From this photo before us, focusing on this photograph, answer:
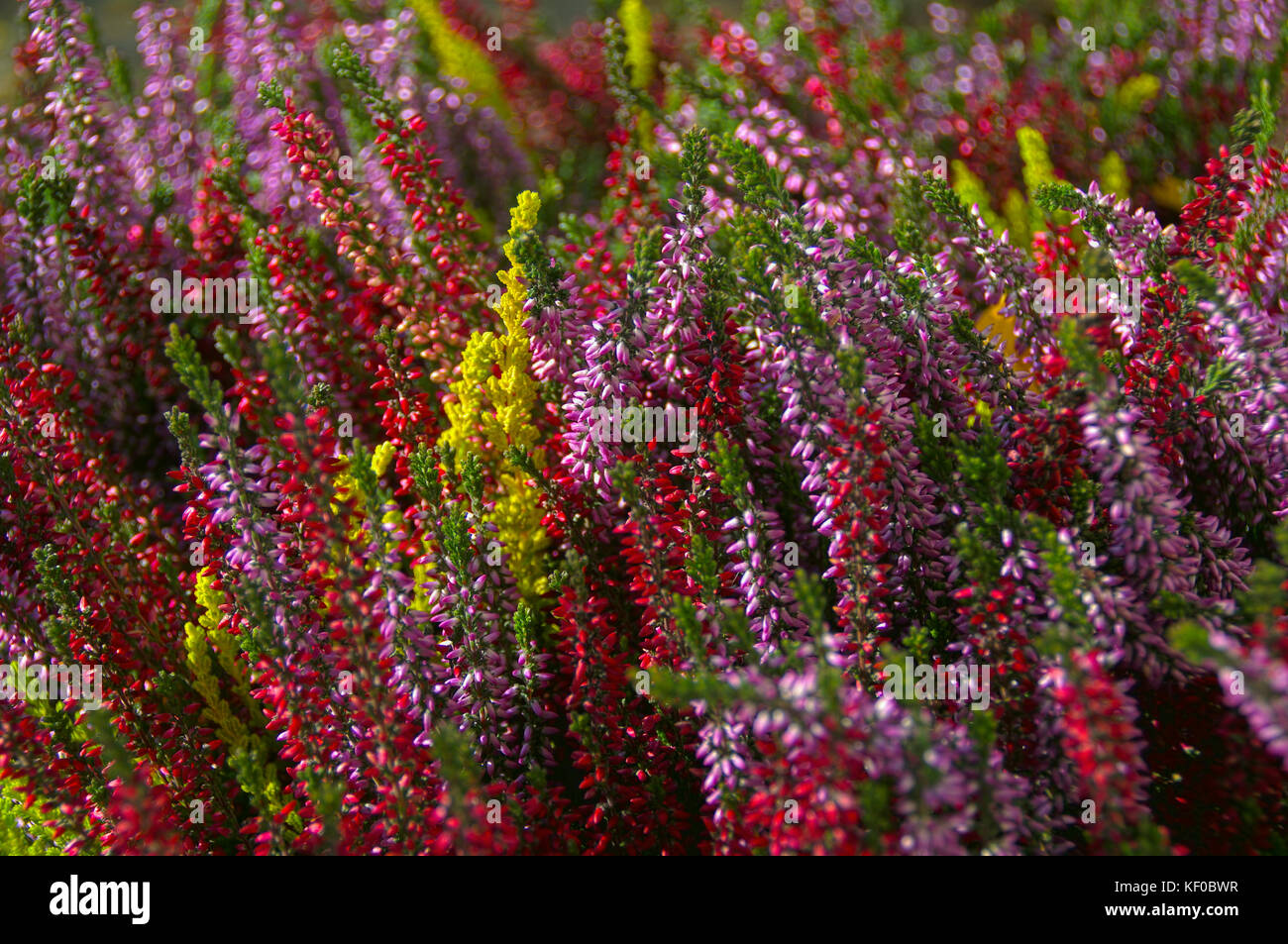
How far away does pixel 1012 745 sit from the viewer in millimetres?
1715

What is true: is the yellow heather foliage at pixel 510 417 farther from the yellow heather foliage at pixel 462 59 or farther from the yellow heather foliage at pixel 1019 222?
the yellow heather foliage at pixel 462 59

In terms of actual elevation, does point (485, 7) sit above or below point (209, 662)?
above

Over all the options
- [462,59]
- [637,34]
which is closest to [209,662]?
[462,59]

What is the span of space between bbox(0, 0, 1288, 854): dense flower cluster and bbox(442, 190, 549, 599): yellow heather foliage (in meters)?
0.01

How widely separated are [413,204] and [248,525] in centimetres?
105

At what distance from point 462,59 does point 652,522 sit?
2829 millimetres

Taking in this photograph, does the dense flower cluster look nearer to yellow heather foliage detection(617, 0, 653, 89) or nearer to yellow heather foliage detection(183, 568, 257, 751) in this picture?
yellow heather foliage detection(183, 568, 257, 751)

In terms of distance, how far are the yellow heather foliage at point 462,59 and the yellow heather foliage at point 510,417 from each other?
6.67 feet

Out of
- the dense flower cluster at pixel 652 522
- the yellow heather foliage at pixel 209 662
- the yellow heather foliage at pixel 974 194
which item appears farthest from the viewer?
the yellow heather foliage at pixel 974 194

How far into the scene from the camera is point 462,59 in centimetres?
383

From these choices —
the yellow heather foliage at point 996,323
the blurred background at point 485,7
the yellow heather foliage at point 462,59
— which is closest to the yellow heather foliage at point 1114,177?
the yellow heather foliage at point 996,323

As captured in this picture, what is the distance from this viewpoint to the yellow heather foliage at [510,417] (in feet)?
6.89

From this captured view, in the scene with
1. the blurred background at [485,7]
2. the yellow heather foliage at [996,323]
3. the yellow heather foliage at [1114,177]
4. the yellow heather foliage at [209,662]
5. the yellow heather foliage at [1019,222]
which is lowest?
the yellow heather foliage at [209,662]

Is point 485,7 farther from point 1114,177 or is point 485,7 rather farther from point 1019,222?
point 1114,177
